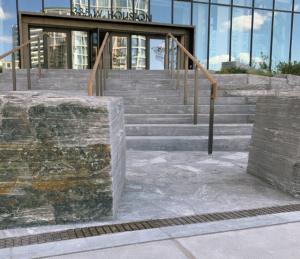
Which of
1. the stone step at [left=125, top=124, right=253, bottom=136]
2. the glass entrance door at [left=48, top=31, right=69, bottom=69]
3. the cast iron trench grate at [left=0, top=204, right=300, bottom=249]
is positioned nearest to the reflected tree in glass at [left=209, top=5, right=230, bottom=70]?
the glass entrance door at [left=48, top=31, right=69, bottom=69]

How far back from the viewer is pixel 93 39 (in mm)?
12789

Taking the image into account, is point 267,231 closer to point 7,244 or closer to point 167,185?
point 167,185

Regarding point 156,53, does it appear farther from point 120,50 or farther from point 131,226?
point 131,226

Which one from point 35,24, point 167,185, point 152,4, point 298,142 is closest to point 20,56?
point 35,24

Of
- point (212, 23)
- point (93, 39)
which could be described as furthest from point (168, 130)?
point (212, 23)

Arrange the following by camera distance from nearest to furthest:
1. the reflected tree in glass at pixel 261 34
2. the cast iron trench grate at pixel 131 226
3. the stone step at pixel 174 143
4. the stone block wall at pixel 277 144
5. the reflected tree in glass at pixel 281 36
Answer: the cast iron trench grate at pixel 131 226 → the stone block wall at pixel 277 144 → the stone step at pixel 174 143 → the reflected tree in glass at pixel 261 34 → the reflected tree in glass at pixel 281 36

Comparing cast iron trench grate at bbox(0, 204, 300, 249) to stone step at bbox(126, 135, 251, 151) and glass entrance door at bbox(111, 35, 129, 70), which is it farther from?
glass entrance door at bbox(111, 35, 129, 70)

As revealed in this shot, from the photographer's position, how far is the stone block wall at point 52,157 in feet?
6.62

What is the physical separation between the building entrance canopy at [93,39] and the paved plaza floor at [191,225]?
9873 millimetres

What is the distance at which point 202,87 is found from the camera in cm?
745

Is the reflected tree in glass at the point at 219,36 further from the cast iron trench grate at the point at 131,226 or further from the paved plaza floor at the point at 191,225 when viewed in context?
the cast iron trench grate at the point at 131,226

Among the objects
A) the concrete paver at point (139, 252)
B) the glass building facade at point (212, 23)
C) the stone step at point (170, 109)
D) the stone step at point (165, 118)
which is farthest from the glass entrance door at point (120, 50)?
the concrete paver at point (139, 252)

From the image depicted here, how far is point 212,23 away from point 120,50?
5315 millimetres

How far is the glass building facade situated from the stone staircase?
521 cm
